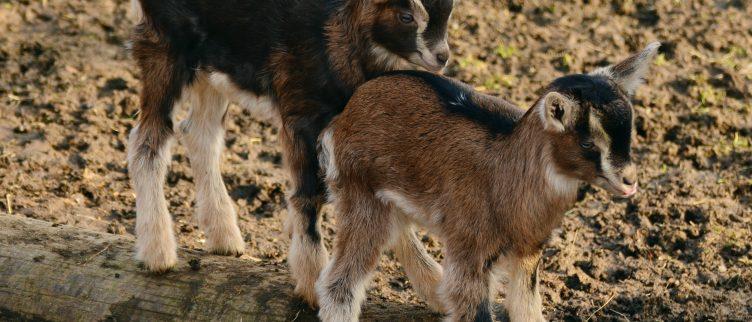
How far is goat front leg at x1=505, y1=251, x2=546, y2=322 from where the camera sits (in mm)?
5996

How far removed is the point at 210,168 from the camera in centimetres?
788

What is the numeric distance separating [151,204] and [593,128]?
3031 mm

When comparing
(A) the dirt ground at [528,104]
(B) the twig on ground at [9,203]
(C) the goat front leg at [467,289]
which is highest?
(C) the goat front leg at [467,289]

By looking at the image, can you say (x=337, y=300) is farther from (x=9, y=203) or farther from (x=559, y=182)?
(x=9, y=203)

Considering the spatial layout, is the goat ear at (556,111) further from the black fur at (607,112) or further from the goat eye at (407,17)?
the goat eye at (407,17)

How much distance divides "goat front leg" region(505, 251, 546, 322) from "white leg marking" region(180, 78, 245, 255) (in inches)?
87.5

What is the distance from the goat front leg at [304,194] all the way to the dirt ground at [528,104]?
366mm

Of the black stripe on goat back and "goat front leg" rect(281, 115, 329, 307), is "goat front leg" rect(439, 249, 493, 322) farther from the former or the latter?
"goat front leg" rect(281, 115, 329, 307)

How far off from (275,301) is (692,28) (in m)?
6.31

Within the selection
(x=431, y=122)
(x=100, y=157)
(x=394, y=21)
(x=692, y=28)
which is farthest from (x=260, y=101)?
(x=692, y=28)

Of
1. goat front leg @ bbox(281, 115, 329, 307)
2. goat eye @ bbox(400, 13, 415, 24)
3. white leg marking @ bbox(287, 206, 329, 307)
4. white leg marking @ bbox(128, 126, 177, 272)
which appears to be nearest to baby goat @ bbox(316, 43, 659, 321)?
white leg marking @ bbox(287, 206, 329, 307)

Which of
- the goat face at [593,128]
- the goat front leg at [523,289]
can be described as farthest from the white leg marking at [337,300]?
Answer: the goat face at [593,128]

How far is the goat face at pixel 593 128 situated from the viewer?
5.45m

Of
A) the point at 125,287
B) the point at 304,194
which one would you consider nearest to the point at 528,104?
the point at 304,194
